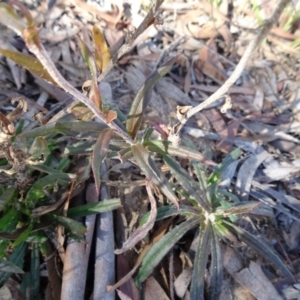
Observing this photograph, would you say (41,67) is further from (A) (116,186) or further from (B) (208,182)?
(B) (208,182)

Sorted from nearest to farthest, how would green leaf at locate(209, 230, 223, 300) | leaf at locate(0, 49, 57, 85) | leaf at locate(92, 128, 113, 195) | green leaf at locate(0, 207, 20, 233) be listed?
1. leaf at locate(0, 49, 57, 85)
2. leaf at locate(92, 128, 113, 195)
3. green leaf at locate(0, 207, 20, 233)
4. green leaf at locate(209, 230, 223, 300)

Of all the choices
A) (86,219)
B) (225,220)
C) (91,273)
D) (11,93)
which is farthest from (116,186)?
(11,93)

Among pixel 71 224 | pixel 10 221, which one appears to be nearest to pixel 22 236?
pixel 10 221

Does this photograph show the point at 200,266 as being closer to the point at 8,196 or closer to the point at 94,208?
the point at 94,208

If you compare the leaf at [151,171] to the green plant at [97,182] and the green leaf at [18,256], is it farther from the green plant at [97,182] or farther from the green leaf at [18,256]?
the green leaf at [18,256]

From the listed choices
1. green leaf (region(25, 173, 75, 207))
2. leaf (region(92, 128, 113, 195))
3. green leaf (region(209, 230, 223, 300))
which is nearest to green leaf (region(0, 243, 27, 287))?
green leaf (region(25, 173, 75, 207))

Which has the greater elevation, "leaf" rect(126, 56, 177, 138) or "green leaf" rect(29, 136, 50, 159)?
"leaf" rect(126, 56, 177, 138)

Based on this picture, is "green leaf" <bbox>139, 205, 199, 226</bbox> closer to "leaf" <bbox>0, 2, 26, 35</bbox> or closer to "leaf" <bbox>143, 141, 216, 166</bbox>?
"leaf" <bbox>143, 141, 216, 166</bbox>
